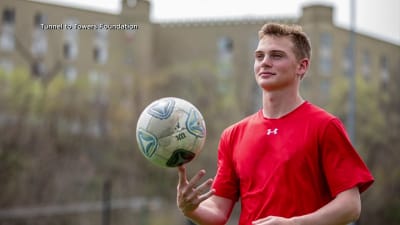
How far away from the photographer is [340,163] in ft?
11.5

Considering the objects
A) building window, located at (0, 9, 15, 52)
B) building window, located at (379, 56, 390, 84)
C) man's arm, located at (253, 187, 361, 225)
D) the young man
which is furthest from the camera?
building window, located at (379, 56, 390, 84)

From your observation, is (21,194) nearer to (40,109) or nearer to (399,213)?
(40,109)

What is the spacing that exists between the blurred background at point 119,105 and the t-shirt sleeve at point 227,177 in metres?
13.7

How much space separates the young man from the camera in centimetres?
348

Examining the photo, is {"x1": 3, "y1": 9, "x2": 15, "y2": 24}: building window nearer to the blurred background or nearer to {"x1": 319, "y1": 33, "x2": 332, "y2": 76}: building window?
the blurred background

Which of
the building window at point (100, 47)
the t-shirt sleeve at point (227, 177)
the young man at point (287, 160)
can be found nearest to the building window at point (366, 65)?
the building window at point (100, 47)

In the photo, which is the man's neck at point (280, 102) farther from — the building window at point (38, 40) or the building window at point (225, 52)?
the building window at point (225, 52)

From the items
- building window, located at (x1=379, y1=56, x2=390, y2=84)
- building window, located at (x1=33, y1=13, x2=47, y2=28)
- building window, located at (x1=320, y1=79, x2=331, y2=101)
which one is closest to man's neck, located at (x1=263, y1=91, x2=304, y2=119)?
building window, located at (x1=320, y1=79, x2=331, y2=101)

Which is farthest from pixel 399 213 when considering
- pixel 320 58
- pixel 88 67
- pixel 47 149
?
pixel 88 67

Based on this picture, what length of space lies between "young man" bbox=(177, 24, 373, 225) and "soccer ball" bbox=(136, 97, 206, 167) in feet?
0.50

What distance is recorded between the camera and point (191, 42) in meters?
54.8

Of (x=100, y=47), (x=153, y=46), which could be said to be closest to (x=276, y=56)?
(x=100, y=47)

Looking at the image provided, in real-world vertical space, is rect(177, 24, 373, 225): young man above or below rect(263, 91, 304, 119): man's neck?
below

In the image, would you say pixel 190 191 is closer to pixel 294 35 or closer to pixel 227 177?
pixel 227 177
